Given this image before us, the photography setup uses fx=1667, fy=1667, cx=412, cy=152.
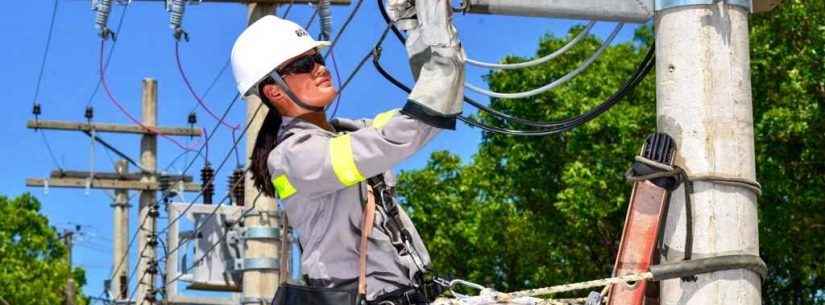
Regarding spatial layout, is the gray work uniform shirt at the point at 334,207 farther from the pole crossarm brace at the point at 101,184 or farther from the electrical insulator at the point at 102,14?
the pole crossarm brace at the point at 101,184

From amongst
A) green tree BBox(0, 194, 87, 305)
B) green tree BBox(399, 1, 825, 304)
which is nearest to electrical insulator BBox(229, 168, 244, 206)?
green tree BBox(399, 1, 825, 304)

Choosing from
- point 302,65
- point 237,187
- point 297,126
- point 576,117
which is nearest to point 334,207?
point 297,126

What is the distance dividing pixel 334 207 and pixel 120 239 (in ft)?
101

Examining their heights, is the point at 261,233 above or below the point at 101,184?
below

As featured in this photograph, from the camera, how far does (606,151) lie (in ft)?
85.4

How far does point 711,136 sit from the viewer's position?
5.31 metres

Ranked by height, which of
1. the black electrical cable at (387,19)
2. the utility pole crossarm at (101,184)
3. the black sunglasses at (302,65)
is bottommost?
the black sunglasses at (302,65)

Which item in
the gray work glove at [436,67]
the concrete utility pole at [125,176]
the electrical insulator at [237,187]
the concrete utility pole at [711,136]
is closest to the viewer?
the gray work glove at [436,67]

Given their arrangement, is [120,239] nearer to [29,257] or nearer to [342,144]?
[29,257]

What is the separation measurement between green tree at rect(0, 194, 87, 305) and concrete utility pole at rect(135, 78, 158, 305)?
54.8 feet

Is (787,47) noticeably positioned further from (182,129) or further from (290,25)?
(290,25)

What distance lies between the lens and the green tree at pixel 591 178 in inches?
858

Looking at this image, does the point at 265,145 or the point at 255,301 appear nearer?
the point at 265,145

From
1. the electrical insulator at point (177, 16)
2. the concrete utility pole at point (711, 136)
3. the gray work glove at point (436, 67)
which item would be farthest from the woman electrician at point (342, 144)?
the electrical insulator at point (177, 16)
